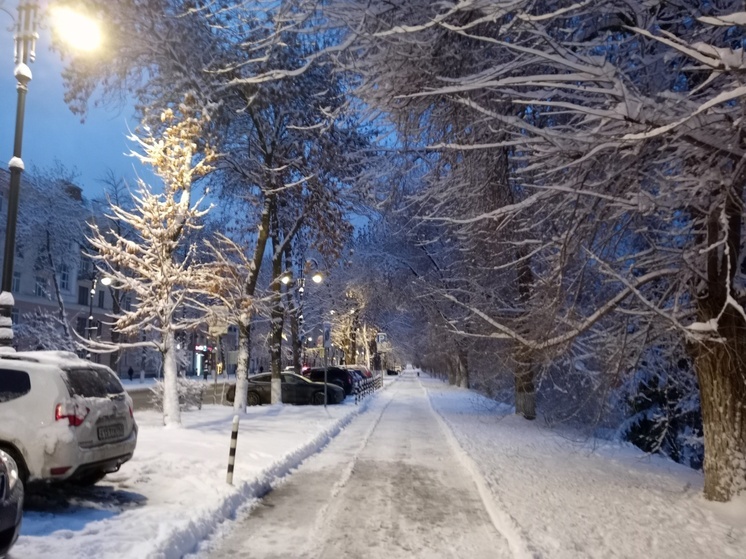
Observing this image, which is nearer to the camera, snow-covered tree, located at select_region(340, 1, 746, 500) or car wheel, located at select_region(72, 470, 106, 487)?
snow-covered tree, located at select_region(340, 1, 746, 500)

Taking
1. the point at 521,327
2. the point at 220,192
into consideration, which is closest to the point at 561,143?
the point at 521,327

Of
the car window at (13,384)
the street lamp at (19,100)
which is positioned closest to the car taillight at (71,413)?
the car window at (13,384)

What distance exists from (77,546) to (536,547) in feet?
14.5

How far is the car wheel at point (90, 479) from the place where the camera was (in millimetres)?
8190

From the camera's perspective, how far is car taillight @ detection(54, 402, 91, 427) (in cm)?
720

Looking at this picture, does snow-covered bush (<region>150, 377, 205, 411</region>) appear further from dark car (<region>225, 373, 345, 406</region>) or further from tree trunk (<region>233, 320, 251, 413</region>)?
dark car (<region>225, 373, 345, 406</region>)

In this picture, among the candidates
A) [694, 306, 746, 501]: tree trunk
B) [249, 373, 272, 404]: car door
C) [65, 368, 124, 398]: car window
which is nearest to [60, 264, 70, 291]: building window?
[249, 373, 272, 404]: car door

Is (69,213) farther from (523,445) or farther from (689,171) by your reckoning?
(689,171)

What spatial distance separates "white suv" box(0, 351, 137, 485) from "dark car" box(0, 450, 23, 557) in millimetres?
1959

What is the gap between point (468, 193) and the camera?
36.4 ft

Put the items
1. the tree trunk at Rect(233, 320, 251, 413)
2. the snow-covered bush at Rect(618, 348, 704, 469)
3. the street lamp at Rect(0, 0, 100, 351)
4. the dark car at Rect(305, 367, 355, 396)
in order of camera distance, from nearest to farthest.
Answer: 1. the street lamp at Rect(0, 0, 100, 351)
2. the snow-covered bush at Rect(618, 348, 704, 469)
3. the tree trunk at Rect(233, 320, 251, 413)
4. the dark car at Rect(305, 367, 355, 396)

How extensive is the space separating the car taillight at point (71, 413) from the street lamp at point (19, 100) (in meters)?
3.46

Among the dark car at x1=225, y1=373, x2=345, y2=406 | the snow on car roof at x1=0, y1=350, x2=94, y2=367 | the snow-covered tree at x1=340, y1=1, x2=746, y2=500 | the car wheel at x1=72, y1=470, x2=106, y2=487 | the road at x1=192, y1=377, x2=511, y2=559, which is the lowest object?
the road at x1=192, y1=377, x2=511, y2=559

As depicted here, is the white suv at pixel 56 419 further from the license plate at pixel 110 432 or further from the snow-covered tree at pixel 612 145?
the snow-covered tree at pixel 612 145
